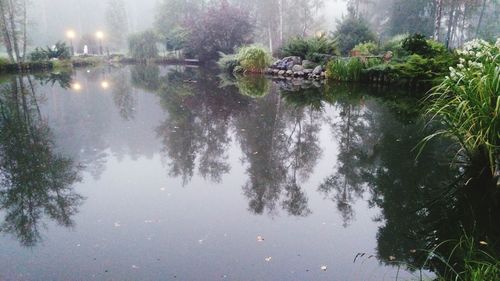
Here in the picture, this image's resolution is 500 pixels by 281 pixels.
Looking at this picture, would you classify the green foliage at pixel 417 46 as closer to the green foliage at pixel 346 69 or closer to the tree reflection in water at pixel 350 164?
the green foliage at pixel 346 69

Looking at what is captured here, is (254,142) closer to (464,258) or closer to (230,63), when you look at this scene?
(464,258)

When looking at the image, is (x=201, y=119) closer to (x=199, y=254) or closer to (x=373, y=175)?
(x=373, y=175)

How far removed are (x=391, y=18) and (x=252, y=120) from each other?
27.8m

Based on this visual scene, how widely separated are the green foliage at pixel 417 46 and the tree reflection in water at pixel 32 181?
11.1 meters

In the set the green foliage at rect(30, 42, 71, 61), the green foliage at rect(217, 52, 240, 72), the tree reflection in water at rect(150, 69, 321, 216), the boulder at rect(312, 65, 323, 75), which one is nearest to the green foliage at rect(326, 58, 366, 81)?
the boulder at rect(312, 65, 323, 75)

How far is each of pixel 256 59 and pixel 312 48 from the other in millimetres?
2847

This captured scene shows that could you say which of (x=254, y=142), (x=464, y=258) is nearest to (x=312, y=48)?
(x=254, y=142)

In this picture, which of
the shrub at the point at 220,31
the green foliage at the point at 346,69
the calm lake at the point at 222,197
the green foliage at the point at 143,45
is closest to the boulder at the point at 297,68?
the green foliage at the point at 346,69

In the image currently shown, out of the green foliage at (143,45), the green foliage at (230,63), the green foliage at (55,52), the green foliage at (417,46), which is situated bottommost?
the green foliage at (230,63)

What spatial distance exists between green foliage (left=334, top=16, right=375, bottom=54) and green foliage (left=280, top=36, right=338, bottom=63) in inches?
196

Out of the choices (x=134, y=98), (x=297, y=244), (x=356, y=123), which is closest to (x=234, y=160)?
(x=297, y=244)

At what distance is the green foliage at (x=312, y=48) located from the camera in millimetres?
15836

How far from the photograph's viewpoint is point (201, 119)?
739cm

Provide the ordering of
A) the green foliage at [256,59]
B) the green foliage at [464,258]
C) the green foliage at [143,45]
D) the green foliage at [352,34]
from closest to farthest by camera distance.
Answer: the green foliage at [464,258]
the green foliage at [256,59]
the green foliage at [352,34]
the green foliage at [143,45]
